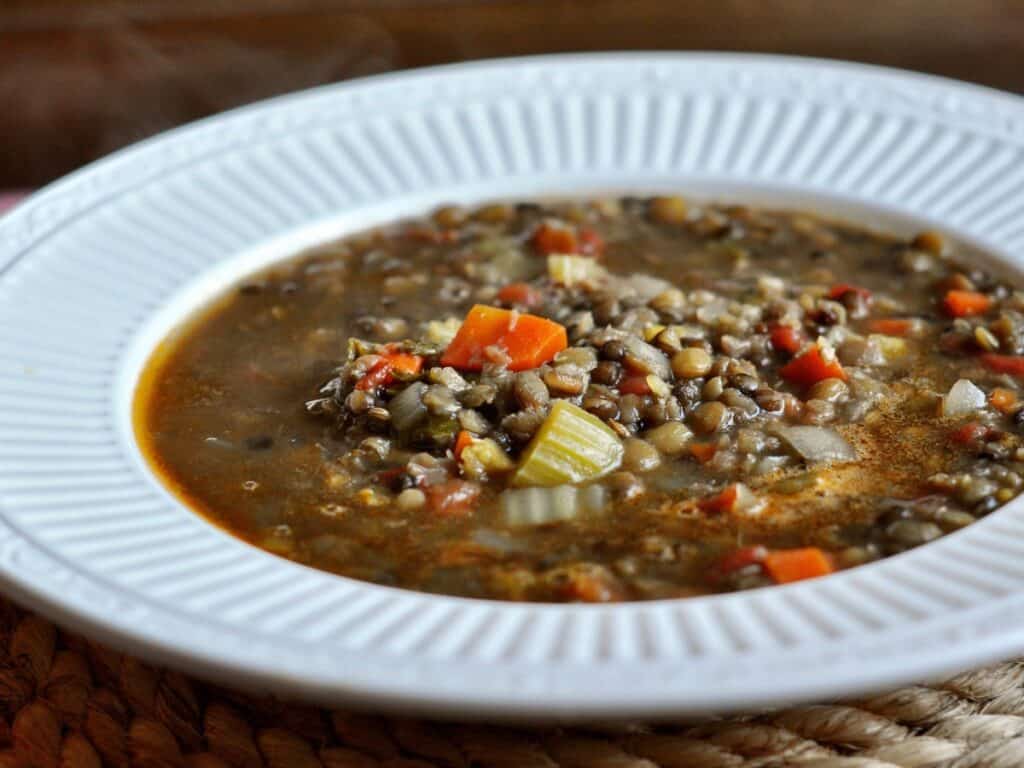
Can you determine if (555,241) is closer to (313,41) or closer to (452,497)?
(452,497)

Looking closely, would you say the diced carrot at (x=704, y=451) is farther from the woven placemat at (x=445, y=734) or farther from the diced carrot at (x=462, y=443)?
the woven placemat at (x=445, y=734)

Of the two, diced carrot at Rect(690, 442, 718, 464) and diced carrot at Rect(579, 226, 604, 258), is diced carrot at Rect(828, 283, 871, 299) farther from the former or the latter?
diced carrot at Rect(690, 442, 718, 464)

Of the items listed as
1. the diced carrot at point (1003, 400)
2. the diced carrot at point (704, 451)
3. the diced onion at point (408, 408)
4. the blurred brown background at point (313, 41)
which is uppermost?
the diced carrot at point (1003, 400)

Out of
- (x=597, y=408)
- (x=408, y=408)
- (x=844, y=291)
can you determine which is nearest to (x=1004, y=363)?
(x=844, y=291)

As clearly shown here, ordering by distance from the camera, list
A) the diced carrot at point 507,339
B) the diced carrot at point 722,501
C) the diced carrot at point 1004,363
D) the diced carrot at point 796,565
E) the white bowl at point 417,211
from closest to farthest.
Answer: the white bowl at point 417,211
the diced carrot at point 796,565
the diced carrot at point 722,501
the diced carrot at point 507,339
the diced carrot at point 1004,363

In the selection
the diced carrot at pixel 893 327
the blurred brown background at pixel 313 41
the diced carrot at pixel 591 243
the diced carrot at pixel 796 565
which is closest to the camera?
the diced carrot at pixel 796 565

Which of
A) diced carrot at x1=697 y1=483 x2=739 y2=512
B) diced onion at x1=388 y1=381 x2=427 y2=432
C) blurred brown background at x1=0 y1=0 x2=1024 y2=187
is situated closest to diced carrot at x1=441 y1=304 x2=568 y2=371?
diced onion at x1=388 y1=381 x2=427 y2=432

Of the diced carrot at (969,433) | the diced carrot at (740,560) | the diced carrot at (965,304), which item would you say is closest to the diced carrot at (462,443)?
the diced carrot at (740,560)
